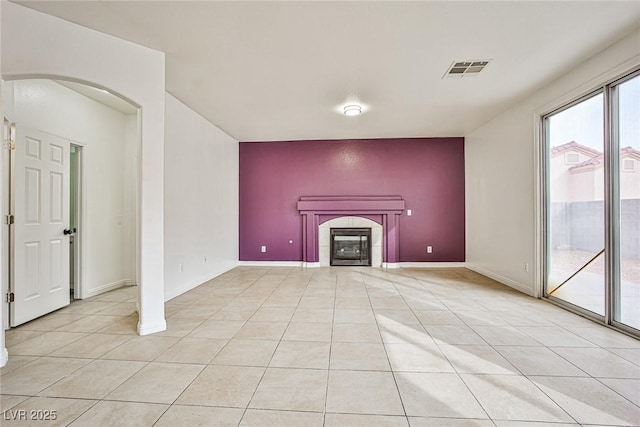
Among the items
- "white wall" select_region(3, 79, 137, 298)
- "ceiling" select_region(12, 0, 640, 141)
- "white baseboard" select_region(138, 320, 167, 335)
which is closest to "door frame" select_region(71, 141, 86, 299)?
"white wall" select_region(3, 79, 137, 298)

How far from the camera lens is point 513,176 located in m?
4.54

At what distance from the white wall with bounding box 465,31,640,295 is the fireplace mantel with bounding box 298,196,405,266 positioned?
1.48 m

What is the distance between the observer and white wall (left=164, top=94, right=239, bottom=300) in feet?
13.3

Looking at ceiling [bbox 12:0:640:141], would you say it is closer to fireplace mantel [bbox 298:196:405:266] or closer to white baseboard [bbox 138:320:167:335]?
fireplace mantel [bbox 298:196:405:266]

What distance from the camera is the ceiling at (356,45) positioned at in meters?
2.31

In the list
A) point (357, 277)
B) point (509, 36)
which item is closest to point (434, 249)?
point (357, 277)

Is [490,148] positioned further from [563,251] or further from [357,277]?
[357,277]

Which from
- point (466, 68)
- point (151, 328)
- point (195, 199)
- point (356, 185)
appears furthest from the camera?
point (356, 185)

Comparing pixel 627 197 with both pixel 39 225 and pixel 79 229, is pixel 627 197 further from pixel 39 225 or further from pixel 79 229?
pixel 79 229

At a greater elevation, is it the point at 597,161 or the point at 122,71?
the point at 122,71

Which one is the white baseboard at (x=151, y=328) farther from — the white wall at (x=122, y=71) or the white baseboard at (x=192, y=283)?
the white baseboard at (x=192, y=283)

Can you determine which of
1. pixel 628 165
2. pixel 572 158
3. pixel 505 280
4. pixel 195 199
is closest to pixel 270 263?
pixel 195 199

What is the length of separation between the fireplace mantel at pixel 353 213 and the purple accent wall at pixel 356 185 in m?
0.16

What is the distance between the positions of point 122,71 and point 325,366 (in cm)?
304
